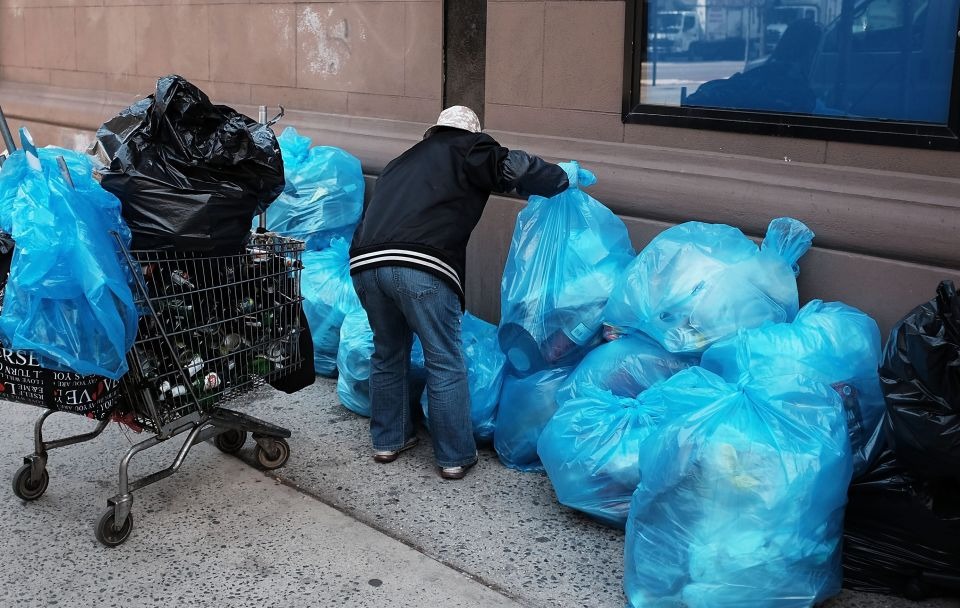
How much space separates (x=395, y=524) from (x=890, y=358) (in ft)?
6.10

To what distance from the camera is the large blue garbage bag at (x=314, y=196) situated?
5.82 meters

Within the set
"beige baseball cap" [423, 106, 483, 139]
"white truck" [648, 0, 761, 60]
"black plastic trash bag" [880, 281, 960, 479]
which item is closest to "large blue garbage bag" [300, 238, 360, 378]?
"beige baseball cap" [423, 106, 483, 139]

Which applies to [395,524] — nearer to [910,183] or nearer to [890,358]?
[890,358]

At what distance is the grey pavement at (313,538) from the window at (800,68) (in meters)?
1.82

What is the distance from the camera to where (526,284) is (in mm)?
4398

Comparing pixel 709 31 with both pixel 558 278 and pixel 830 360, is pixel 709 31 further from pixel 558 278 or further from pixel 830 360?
pixel 830 360

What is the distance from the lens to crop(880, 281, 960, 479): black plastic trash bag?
2.97m

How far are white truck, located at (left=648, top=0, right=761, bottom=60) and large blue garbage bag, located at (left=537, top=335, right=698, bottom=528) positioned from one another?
4.92ft

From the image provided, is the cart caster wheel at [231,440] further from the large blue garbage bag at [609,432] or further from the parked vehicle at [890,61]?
the parked vehicle at [890,61]

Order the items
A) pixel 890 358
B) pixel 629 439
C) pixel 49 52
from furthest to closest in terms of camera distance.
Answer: pixel 49 52 → pixel 629 439 → pixel 890 358

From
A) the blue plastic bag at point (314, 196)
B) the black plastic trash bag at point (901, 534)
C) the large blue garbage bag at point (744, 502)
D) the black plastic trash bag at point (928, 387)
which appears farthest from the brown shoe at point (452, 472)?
the blue plastic bag at point (314, 196)

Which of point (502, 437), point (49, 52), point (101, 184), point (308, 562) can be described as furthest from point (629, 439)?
point (49, 52)

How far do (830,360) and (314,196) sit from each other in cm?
315

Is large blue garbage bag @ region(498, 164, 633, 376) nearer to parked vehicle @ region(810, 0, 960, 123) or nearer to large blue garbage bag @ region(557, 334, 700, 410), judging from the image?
large blue garbage bag @ region(557, 334, 700, 410)
